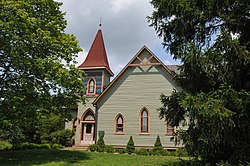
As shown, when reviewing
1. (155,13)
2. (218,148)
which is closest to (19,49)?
(155,13)

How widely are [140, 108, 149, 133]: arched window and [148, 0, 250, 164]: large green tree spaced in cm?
1255

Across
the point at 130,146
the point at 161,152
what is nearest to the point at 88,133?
the point at 130,146

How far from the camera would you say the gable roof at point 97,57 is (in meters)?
28.0

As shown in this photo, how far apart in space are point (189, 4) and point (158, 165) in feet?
26.3

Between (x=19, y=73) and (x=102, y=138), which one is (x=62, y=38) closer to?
(x=19, y=73)

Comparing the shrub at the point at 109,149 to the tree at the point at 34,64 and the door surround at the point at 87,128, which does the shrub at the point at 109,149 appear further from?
the tree at the point at 34,64

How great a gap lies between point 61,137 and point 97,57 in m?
9.71

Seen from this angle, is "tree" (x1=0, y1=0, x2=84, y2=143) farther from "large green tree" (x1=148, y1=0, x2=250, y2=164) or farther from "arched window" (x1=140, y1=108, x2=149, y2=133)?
"arched window" (x1=140, y1=108, x2=149, y2=133)

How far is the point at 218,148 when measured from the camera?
9516 mm

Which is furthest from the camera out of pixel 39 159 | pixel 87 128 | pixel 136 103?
pixel 87 128

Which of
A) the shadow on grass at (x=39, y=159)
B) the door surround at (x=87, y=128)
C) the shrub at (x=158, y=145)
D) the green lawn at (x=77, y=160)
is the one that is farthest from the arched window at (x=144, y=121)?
the shadow on grass at (x=39, y=159)

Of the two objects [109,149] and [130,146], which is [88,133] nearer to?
[109,149]

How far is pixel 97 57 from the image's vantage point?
28.9m

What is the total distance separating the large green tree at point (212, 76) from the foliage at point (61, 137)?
18906 millimetres
